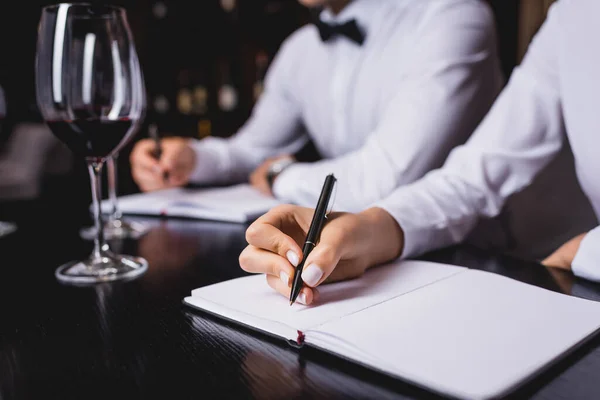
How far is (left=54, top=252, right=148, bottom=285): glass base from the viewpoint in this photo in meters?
0.62

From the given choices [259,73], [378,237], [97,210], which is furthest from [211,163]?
[259,73]

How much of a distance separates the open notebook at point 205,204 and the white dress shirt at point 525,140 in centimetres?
31

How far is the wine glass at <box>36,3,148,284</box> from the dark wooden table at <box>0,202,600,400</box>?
0.07 metres

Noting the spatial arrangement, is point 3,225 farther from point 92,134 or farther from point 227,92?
point 227,92

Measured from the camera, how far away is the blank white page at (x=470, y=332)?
0.33 metres

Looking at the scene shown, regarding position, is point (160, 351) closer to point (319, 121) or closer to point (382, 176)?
point (382, 176)

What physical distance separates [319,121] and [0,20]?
5.47 meters

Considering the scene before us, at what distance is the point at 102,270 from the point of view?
25.4 inches

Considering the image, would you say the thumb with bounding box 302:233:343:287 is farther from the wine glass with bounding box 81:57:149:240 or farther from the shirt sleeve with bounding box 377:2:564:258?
the wine glass with bounding box 81:57:149:240

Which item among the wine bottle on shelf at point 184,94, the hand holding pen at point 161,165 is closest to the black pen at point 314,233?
the hand holding pen at point 161,165

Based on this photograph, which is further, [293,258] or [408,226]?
[408,226]

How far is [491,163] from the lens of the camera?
2.92 ft

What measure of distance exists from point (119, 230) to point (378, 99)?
0.84 meters

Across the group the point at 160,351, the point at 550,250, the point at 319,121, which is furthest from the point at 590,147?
the point at 319,121
